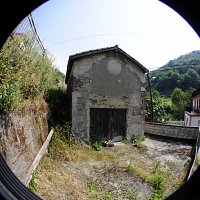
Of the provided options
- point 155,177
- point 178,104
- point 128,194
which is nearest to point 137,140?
point 155,177

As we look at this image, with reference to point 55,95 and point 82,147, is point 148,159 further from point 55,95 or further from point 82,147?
point 55,95

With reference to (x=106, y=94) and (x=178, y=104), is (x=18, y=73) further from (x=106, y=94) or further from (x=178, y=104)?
(x=178, y=104)

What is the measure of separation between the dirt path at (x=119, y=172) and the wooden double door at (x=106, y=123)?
68 cm

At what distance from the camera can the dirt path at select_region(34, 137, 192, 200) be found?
7060 mm

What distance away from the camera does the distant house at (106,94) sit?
12625 mm

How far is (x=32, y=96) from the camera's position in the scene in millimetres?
7605

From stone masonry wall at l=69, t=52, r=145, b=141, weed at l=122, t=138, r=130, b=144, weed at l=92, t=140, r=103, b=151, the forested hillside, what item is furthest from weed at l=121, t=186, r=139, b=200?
the forested hillside

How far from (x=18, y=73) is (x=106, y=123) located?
792 centimetres

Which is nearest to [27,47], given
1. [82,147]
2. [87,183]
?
[87,183]

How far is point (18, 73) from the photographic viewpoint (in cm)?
567

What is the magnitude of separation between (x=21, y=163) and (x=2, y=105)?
1250 mm

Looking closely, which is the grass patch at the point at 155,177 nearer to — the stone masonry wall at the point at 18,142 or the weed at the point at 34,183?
the weed at the point at 34,183

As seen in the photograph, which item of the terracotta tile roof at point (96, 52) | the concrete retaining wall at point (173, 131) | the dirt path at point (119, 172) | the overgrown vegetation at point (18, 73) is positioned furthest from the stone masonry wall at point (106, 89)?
the overgrown vegetation at point (18, 73)

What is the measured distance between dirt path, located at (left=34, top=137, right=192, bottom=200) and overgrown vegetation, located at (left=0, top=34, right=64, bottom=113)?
1836 mm
